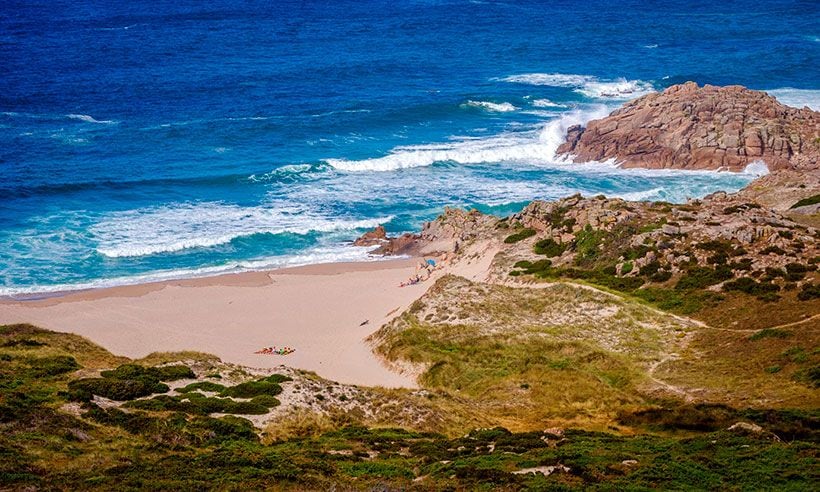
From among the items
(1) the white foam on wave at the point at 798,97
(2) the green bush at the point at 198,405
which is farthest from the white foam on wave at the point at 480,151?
(2) the green bush at the point at 198,405

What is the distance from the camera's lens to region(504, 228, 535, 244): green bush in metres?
54.6

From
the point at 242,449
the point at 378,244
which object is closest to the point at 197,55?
the point at 378,244

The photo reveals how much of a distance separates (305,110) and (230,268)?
37.7 meters

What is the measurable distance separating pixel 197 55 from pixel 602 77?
48002 mm

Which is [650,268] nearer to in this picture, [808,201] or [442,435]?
[808,201]

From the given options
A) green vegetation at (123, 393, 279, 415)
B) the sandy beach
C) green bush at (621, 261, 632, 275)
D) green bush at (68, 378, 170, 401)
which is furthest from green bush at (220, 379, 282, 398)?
green bush at (621, 261, 632, 275)

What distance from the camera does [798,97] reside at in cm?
9469

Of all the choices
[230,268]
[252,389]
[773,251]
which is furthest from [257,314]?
[773,251]

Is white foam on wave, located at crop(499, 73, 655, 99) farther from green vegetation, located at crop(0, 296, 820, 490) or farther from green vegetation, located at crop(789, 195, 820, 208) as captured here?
green vegetation, located at crop(0, 296, 820, 490)

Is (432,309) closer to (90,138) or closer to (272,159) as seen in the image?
(272,159)

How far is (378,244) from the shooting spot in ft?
210

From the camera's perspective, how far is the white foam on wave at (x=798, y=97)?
91.3m

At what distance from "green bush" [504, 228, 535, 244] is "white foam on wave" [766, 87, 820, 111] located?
47.1m

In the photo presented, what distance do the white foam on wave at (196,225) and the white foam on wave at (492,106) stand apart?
32.3 meters
